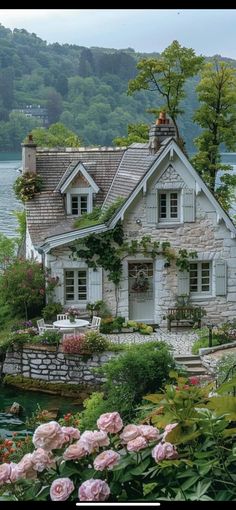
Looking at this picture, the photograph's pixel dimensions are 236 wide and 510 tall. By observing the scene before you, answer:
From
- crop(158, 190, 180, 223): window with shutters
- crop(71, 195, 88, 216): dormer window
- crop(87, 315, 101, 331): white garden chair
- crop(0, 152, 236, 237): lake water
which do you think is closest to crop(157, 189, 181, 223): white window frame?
crop(158, 190, 180, 223): window with shutters

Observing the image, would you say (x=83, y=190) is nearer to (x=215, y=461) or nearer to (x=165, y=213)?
(x=165, y=213)

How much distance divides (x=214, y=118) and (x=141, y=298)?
8933 mm

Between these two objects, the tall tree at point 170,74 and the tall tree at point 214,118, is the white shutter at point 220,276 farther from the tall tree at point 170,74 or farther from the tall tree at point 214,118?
the tall tree at point 170,74

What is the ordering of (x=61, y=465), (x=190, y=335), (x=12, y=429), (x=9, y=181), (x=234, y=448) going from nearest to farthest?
(x=234, y=448) < (x=61, y=465) < (x=12, y=429) < (x=190, y=335) < (x=9, y=181)

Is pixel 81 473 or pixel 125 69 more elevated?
pixel 125 69

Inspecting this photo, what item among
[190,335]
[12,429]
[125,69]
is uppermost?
[125,69]

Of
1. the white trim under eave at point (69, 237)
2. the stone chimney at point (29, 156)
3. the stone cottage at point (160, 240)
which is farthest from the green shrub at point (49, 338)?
the stone chimney at point (29, 156)

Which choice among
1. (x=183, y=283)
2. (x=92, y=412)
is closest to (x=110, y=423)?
(x=92, y=412)

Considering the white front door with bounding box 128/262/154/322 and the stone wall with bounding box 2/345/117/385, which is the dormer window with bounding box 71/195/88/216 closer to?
the white front door with bounding box 128/262/154/322

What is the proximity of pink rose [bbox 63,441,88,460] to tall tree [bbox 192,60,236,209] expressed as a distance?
2252cm

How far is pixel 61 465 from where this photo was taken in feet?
11.3

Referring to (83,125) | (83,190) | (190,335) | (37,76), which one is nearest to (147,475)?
(37,76)

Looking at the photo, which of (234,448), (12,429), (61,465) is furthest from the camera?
(12,429)

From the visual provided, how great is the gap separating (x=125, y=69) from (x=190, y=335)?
7688 millimetres
